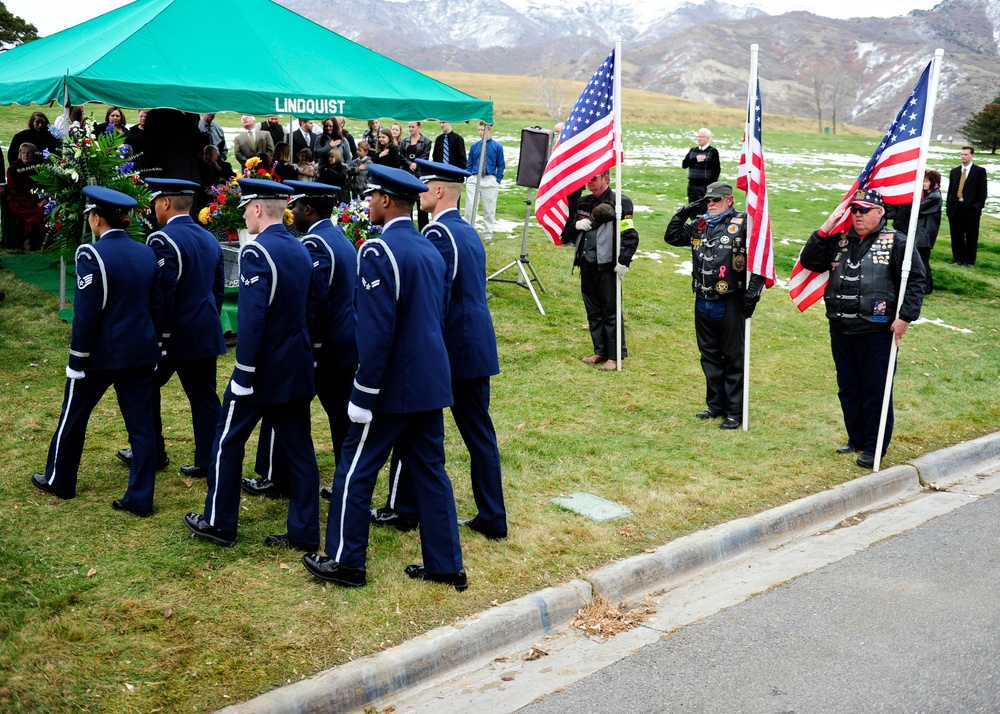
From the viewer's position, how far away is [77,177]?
29.0ft

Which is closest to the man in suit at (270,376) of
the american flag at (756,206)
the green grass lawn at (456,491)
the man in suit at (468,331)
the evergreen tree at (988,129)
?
the green grass lawn at (456,491)

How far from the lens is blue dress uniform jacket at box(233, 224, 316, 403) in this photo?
525 centimetres

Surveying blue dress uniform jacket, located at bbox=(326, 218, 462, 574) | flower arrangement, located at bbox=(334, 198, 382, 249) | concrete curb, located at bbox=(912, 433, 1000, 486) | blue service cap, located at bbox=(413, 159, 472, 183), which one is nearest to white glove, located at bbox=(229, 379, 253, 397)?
blue dress uniform jacket, located at bbox=(326, 218, 462, 574)

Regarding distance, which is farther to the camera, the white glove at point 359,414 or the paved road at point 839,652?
the white glove at point 359,414

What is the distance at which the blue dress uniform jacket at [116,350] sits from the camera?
18.6 feet

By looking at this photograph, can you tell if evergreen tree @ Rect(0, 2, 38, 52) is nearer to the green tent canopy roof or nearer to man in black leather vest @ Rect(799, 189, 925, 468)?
the green tent canopy roof

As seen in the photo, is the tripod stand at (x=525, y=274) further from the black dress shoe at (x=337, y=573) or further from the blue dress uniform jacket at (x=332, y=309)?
the black dress shoe at (x=337, y=573)

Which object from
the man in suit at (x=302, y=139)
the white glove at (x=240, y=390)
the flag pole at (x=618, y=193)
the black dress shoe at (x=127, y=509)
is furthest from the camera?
the man in suit at (x=302, y=139)

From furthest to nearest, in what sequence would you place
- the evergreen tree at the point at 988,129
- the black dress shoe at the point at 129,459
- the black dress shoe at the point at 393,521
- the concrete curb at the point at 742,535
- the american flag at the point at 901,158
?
the evergreen tree at the point at 988,129
the american flag at the point at 901,158
the black dress shoe at the point at 129,459
the black dress shoe at the point at 393,521
the concrete curb at the point at 742,535

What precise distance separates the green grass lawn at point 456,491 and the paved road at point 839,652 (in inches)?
34.0

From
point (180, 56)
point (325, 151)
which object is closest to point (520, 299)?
point (325, 151)

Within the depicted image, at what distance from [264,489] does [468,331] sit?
1.99 m

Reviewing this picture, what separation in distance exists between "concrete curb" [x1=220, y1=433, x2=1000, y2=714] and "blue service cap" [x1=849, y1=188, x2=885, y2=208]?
7.25 feet

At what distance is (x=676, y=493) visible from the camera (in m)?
6.89
